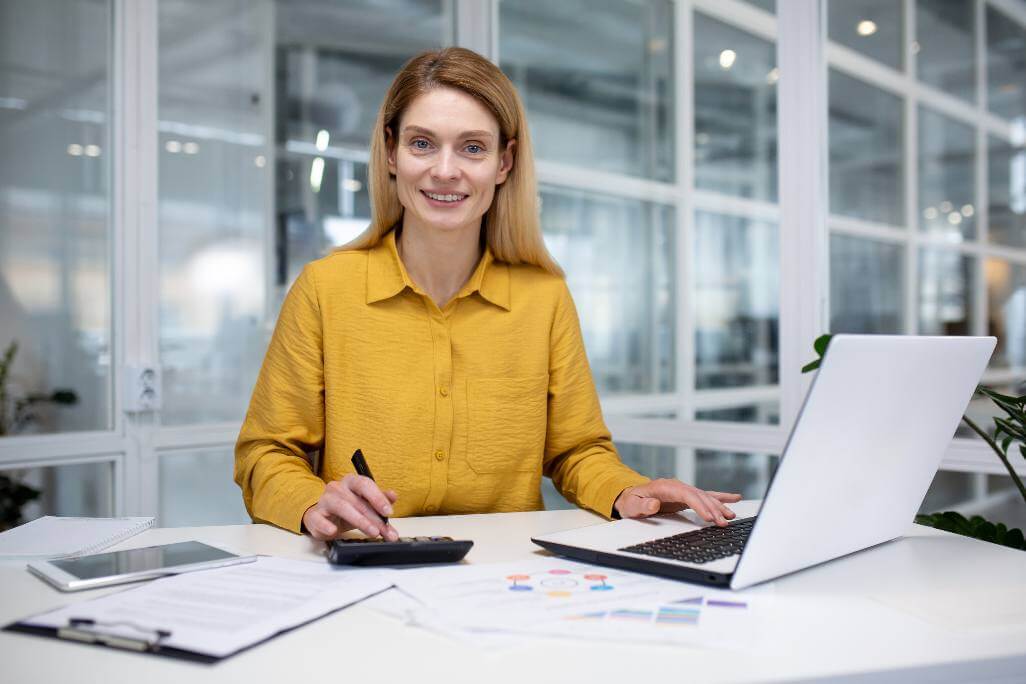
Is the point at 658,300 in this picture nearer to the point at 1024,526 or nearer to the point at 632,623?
the point at 1024,526

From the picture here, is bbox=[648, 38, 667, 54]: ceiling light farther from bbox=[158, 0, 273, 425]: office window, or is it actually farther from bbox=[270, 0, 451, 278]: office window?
bbox=[158, 0, 273, 425]: office window

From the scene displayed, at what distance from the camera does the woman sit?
1.69 metres

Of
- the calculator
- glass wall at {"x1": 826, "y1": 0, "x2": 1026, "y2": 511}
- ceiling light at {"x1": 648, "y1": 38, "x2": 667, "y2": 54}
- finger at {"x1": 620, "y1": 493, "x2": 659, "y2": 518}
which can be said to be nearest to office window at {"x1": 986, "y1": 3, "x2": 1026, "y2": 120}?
glass wall at {"x1": 826, "y1": 0, "x2": 1026, "y2": 511}

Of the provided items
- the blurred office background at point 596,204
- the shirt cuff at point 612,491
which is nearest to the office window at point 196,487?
the blurred office background at point 596,204

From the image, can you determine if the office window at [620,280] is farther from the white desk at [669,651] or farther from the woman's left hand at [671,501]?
the white desk at [669,651]

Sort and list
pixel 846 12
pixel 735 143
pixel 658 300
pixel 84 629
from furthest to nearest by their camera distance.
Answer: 1. pixel 658 300
2. pixel 735 143
3. pixel 846 12
4. pixel 84 629

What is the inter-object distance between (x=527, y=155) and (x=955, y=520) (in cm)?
115

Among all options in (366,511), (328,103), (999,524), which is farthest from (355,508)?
(328,103)

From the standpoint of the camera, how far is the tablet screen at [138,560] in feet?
3.50

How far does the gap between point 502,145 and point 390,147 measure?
24 cm

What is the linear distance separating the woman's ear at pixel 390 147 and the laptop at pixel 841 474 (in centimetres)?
96

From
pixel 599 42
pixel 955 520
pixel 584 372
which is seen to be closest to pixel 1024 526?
pixel 955 520

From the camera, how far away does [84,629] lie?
2.80 feet

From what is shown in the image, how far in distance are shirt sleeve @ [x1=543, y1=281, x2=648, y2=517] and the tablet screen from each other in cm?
79
